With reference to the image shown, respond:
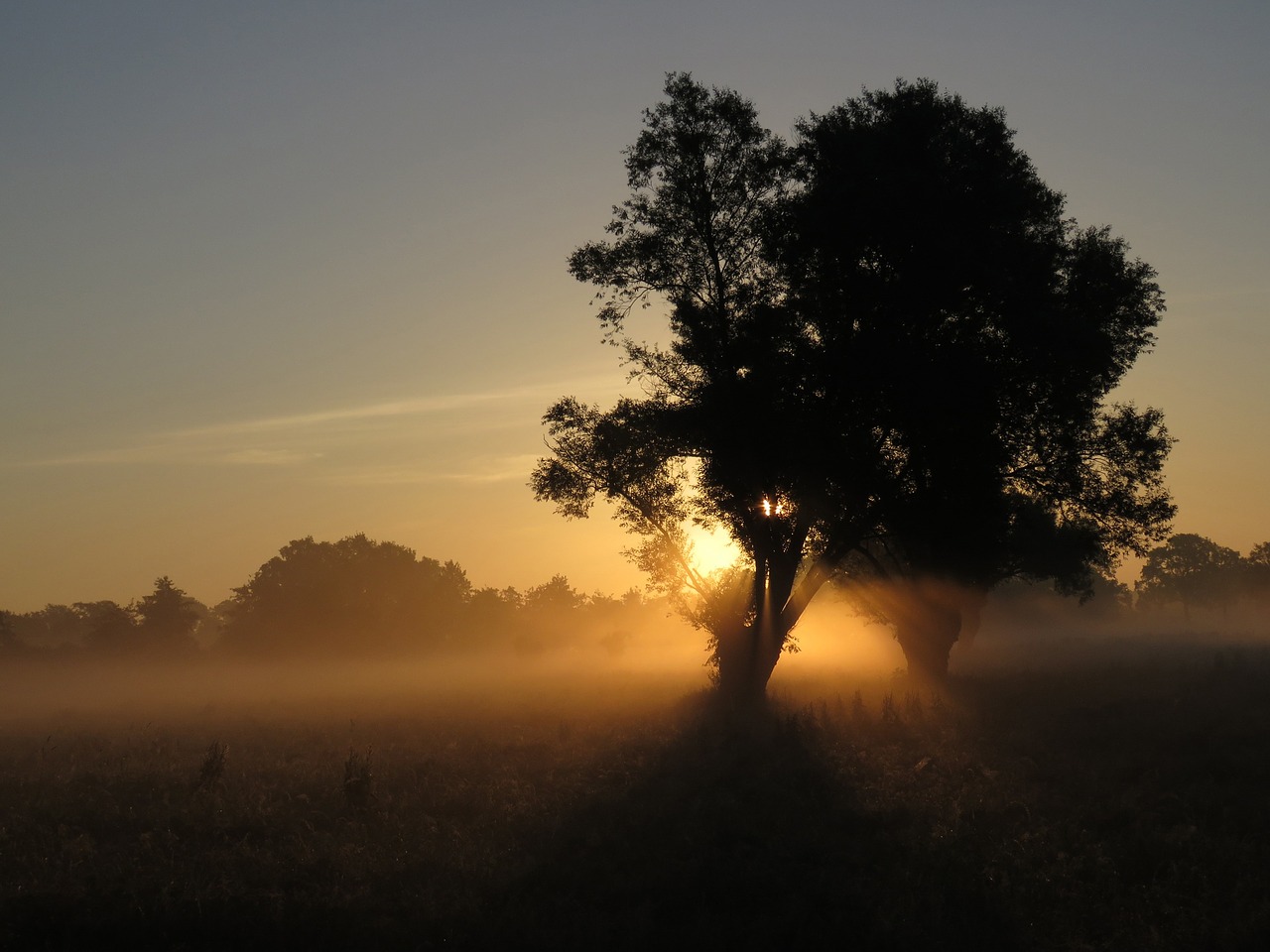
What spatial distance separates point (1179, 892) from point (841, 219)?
58.0ft

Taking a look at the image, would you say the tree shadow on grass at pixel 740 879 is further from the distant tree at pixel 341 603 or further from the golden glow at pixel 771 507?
the distant tree at pixel 341 603

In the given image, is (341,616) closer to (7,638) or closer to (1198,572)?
(7,638)

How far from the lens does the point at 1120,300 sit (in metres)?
25.5

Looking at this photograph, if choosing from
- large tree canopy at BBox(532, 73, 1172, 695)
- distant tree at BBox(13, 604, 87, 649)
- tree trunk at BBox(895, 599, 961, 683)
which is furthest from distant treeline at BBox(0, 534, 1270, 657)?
distant tree at BBox(13, 604, 87, 649)

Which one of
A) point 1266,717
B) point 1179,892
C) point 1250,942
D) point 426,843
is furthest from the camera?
point 1266,717

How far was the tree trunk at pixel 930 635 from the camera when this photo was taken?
113ft

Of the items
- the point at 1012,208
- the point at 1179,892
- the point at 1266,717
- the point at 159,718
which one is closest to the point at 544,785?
the point at 1179,892

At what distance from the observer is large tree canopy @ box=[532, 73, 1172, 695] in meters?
24.5

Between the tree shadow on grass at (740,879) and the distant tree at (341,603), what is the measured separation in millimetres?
62423

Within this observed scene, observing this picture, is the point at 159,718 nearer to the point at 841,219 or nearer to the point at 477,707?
the point at 477,707

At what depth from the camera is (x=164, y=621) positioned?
244 feet

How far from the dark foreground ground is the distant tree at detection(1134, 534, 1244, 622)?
118m

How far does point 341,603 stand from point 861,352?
64180mm

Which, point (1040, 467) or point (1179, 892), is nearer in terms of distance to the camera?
point (1179, 892)
